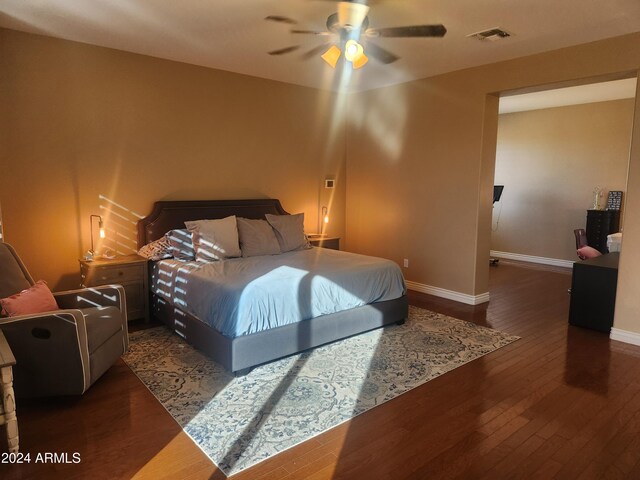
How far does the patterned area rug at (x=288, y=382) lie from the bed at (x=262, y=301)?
13 cm

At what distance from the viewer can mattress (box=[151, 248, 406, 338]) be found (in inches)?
124

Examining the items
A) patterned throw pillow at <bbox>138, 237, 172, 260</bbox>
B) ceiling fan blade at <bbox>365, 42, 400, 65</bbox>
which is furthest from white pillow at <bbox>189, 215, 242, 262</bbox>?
ceiling fan blade at <bbox>365, 42, 400, 65</bbox>

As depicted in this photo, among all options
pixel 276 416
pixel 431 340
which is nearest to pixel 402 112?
pixel 431 340

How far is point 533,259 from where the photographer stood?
311 inches

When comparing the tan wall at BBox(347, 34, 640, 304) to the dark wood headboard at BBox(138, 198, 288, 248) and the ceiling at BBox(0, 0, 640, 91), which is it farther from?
the dark wood headboard at BBox(138, 198, 288, 248)

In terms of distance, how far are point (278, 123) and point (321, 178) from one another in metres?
1.07

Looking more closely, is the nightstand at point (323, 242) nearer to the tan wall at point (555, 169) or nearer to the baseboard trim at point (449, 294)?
the baseboard trim at point (449, 294)

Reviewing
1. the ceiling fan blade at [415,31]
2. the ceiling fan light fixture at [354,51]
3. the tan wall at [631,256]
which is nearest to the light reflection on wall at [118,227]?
the ceiling fan light fixture at [354,51]

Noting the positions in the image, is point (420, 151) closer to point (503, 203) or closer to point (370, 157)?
point (370, 157)

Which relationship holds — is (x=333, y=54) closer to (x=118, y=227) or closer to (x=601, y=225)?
(x=118, y=227)

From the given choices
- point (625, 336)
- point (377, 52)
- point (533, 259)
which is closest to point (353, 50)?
point (377, 52)

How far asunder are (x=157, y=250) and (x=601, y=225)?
6.72 metres

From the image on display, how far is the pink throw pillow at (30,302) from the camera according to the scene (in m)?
2.73

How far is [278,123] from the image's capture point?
18.5 ft
